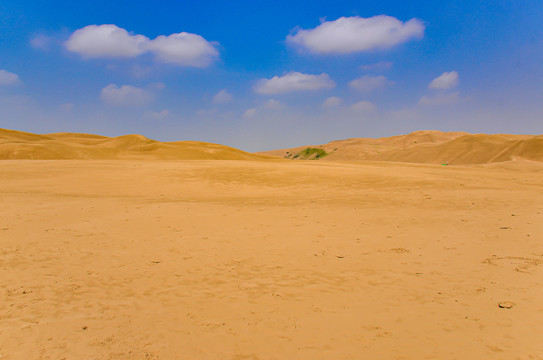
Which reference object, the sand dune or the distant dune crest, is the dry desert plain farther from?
the sand dune

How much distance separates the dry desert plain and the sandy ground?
24 mm

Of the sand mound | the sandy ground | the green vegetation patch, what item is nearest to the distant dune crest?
the sand mound

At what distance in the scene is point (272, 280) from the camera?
488cm

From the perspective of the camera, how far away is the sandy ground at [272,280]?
3.28 meters

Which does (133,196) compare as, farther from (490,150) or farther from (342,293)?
(490,150)

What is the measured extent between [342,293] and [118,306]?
2895 mm

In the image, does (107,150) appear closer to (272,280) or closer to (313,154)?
(272,280)

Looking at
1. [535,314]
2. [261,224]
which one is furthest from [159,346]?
[261,224]

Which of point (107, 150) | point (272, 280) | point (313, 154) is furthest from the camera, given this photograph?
point (313, 154)

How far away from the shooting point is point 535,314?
12.3ft

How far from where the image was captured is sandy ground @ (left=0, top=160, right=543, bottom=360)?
3.28 metres

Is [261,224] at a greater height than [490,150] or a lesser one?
lesser

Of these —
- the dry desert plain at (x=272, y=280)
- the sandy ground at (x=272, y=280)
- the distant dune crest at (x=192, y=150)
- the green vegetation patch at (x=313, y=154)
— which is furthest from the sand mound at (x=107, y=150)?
the green vegetation patch at (x=313, y=154)

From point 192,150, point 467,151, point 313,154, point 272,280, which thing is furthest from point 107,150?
point 313,154
